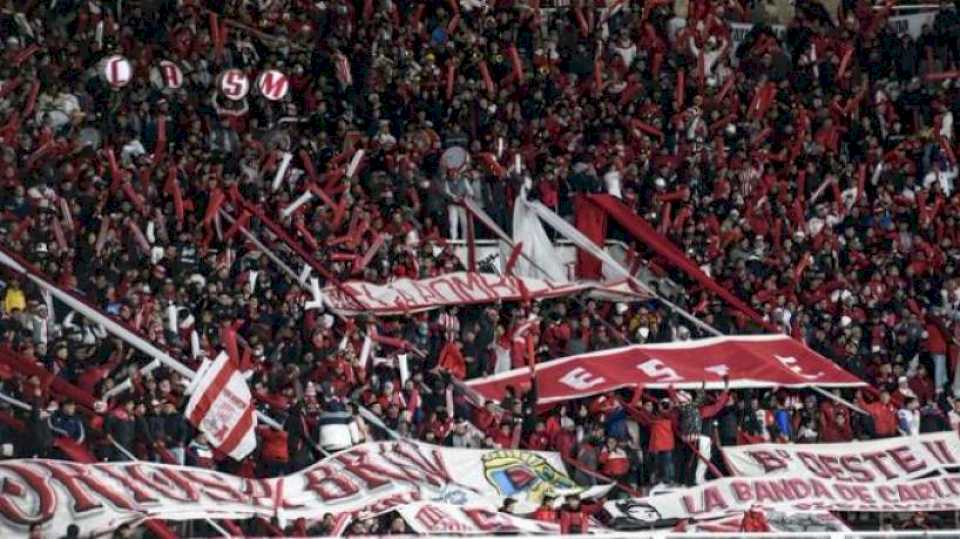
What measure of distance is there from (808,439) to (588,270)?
161 inches

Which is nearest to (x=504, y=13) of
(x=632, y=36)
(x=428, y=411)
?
(x=632, y=36)

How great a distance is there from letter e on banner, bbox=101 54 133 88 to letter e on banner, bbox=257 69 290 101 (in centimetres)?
190

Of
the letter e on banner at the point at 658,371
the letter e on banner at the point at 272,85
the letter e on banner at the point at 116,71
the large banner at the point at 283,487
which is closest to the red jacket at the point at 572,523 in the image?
the large banner at the point at 283,487

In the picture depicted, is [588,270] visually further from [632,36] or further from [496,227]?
[632,36]

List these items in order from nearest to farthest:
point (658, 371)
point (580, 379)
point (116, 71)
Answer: point (580, 379)
point (658, 371)
point (116, 71)

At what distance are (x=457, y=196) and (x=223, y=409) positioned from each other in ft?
20.4

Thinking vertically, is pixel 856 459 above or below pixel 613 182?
below

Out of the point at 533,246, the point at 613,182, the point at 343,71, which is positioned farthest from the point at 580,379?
the point at 343,71

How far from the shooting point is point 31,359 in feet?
83.6

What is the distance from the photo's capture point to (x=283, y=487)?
2483 centimetres

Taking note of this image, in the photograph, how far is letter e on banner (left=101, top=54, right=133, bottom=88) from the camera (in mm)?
29672

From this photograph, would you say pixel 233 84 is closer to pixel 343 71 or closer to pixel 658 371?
pixel 343 71

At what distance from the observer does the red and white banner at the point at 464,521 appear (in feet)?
81.5

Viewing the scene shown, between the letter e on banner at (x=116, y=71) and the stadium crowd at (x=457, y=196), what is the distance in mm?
167
